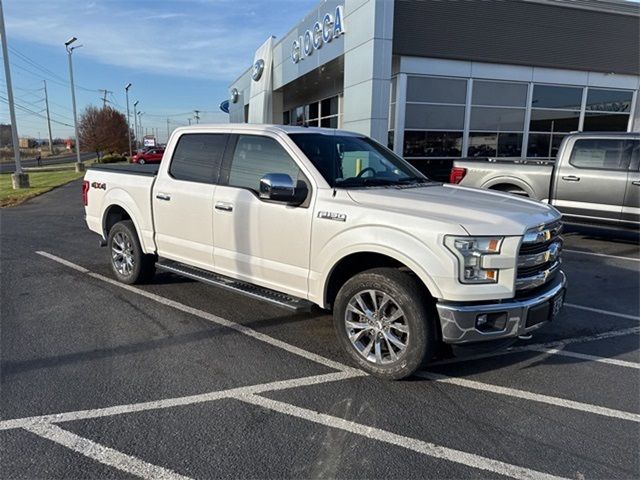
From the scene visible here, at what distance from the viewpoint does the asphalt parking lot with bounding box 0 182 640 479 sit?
2.64 metres

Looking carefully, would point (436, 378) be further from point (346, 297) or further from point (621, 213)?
point (621, 213)

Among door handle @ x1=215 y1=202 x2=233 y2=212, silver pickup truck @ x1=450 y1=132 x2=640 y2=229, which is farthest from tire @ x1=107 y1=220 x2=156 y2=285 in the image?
silver pickup truck @ x1=450 y1=132 x2=640 y2=229

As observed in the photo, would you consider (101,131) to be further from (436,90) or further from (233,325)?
(233,325)

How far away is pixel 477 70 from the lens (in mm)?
16297

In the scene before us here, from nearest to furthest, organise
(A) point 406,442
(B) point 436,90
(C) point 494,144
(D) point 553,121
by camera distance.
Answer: (A) point 406,442 < (B) point 436,90 < (C) point 494,144 < (D) point 553,121

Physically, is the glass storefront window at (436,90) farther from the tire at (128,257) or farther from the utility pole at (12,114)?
the utility pole at (12,114)

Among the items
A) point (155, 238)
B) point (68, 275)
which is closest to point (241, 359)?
point (155, 238)

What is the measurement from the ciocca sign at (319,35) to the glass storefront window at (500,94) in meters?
5.31

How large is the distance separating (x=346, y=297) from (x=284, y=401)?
3.11 feet

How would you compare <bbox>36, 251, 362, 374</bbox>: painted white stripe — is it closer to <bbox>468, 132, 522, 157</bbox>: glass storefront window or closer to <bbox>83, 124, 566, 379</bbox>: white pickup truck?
<bbox>83, 124, 566, 379</bbox>: white pickup truck

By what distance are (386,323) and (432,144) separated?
1400cm

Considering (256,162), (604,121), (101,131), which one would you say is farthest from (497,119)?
(101,131)

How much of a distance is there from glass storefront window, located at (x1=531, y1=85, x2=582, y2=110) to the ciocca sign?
7.80 meters

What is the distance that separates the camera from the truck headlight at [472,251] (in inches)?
125
